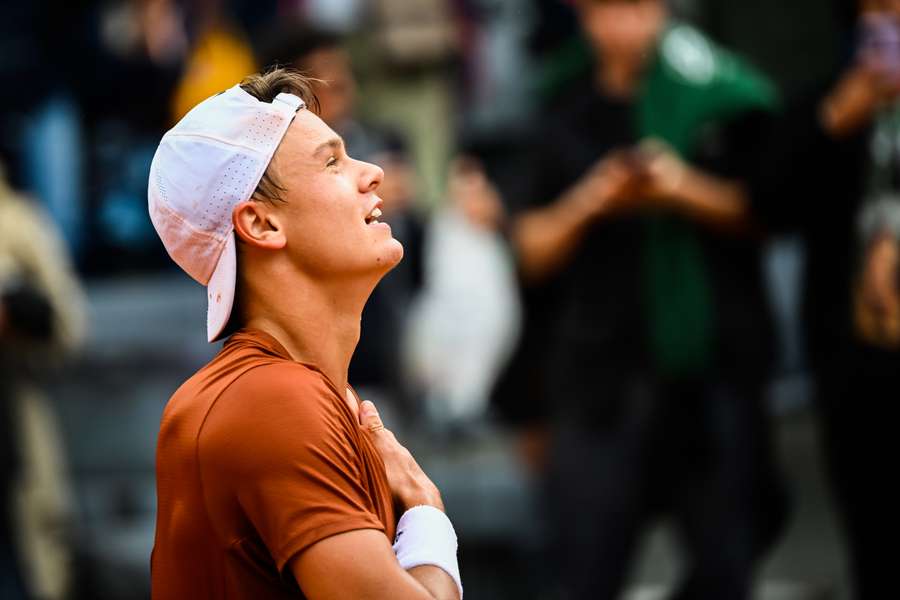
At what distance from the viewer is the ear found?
219 cm

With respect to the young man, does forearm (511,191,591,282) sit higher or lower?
lower

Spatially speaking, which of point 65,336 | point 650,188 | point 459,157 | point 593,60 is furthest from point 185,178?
point 459,157

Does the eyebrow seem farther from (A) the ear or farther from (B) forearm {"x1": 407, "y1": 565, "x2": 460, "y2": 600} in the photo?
(B) forearm {"x1": 407, "y1": 565, "x2": 460, "y2": 600}

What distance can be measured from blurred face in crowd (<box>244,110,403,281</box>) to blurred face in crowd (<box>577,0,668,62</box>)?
2845 mm

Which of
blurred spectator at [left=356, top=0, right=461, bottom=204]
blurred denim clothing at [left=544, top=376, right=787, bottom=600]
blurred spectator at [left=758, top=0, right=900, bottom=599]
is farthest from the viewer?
blurred spectator at [left=356, top=0, right=461, bottom=204]

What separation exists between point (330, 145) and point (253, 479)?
479mm

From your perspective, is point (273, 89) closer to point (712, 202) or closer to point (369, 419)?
point (369, 419)

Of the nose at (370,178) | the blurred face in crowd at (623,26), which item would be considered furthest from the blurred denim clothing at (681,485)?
the nose at (370,178)

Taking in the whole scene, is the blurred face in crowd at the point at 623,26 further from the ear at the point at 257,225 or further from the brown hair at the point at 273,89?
the ear at the point at 257,225

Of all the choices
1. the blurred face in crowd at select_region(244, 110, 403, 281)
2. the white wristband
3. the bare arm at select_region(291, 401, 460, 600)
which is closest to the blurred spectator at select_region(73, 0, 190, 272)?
the blurred face in crowd at select_region(244, 110, 403, 281)

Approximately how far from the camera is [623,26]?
4953 mm

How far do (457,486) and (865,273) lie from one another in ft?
10.9

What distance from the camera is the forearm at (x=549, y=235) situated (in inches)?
194

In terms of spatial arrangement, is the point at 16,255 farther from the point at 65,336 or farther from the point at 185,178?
the point at 185,178
